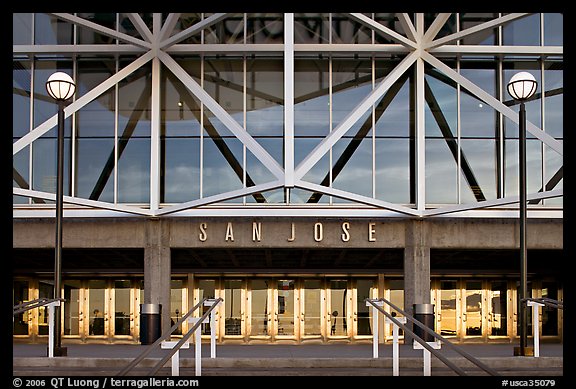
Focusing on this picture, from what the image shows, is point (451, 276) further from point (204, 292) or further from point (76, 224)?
point (76, 224)

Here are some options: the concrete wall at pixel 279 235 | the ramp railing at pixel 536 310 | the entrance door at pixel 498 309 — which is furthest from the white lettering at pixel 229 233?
the entrance door at pixel 498 309

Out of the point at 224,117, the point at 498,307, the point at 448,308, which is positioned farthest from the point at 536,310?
the point at 498,307

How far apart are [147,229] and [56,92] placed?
6.53 m

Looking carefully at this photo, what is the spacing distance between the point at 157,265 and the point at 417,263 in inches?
292

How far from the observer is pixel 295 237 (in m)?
21.3

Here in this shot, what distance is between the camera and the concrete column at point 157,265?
21172mm

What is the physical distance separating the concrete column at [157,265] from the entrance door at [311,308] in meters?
6.32

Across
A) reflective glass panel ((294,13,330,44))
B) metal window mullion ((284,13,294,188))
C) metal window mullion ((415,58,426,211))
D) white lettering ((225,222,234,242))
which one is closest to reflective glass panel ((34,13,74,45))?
reflective glass panel ((294,13,330,44))

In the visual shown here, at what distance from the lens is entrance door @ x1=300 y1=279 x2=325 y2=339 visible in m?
26.1

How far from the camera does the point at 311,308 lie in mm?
26203

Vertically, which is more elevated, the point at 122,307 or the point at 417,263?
the point at 417,263

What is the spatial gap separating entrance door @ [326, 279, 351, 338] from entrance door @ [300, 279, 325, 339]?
28cm

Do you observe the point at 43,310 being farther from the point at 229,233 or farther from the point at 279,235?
the point at 279,235

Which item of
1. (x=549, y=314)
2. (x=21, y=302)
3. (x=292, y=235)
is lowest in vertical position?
(x=549, y=314)
